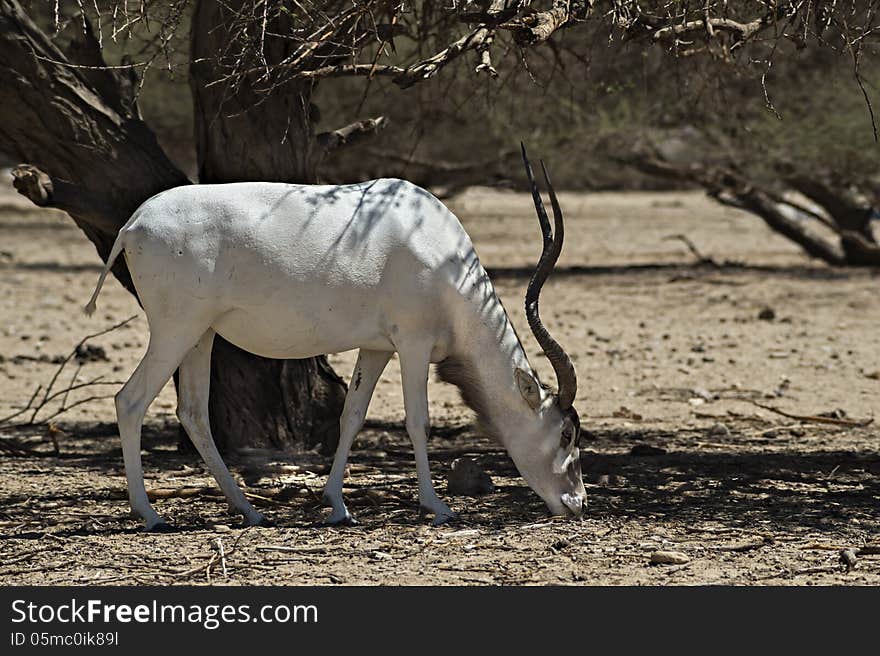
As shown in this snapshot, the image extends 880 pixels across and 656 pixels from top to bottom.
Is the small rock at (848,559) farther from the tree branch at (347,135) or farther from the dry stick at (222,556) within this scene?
the tree branch at (347,135)

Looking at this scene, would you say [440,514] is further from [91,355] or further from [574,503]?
[91,355]

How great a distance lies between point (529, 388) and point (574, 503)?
52 centimetres

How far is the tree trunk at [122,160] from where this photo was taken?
687cm

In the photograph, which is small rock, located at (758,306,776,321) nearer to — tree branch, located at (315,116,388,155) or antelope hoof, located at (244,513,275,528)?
tree branch, located at (315,116,388,155)

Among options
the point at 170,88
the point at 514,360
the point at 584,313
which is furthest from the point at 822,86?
the point at 514,360

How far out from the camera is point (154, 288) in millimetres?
5652

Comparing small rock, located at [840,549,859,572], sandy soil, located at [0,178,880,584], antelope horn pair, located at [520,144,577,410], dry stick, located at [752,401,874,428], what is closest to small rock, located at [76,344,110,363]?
sandy soil, located at [0,178,880,584]

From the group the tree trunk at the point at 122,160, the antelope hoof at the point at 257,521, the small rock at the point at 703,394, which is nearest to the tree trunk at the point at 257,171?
the tree trunk at the point at 122,160

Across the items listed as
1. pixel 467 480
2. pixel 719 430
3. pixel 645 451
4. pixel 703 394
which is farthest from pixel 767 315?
pixel 467 480

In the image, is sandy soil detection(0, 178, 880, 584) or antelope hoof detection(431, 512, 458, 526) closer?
sandy soil detection(0, 178, 880, 584)

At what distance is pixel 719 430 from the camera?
8.45 m

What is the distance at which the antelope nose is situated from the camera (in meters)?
5.90

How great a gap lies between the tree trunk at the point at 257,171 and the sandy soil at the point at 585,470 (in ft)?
0.62

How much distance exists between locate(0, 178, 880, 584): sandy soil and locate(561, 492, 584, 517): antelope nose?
61mm
